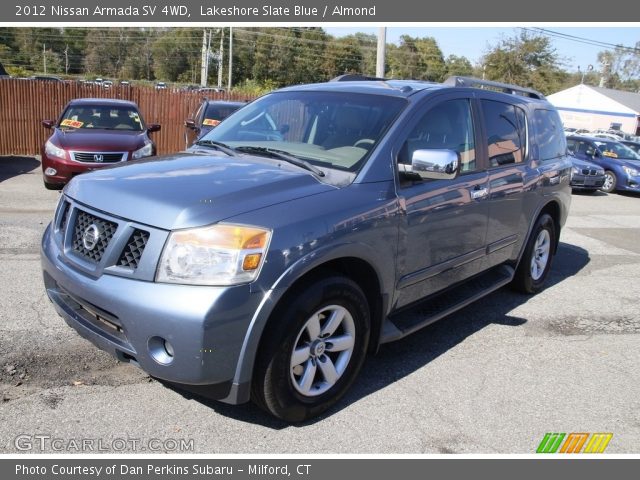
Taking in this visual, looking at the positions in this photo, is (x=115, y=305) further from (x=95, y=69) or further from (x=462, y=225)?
(x=95, y=69)

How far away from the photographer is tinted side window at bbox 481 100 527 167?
183 inches

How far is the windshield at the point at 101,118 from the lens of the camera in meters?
10.8

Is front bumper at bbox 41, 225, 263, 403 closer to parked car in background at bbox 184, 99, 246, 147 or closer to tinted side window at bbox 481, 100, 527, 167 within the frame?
tinted side window at bbox 481, 100, 527, 167

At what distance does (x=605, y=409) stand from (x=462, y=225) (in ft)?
5.01

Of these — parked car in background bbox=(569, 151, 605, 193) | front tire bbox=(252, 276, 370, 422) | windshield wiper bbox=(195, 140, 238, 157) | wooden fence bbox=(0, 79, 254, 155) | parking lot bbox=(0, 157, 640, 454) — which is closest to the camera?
front tire bbox=(252, 276, 370, 422)

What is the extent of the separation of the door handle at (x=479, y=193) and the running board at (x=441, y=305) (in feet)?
2.40

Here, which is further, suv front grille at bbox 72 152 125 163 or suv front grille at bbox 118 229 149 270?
suv front grille at bbox 72 152 125 163

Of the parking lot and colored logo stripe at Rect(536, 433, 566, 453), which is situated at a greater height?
the parking lot

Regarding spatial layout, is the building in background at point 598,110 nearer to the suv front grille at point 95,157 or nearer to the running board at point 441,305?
the suv front grille at point 95,157

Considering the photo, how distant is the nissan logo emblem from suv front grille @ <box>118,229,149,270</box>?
249 mm

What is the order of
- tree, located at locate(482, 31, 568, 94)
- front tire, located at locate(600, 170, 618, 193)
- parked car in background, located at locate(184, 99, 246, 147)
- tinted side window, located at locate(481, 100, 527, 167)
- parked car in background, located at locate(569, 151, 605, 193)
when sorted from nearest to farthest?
tinted side window, located at locate(481, 100, 527, 167) < parked car in background, located at locate(184, 99, 246, 147) < parked car in background, located at locate(569, 151, 605, 193) < front tire, located at locate(600, 170, 618, 193) < tree, located at locate(482, 31, 568, 94)

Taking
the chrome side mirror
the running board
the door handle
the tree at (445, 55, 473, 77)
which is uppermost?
the tree at (445, 55, 473, 77)

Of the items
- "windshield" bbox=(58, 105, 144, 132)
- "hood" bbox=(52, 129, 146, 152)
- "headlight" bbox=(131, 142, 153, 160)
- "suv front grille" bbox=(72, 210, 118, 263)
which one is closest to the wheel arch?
"suv front grille" bbox=(72, 210, 118, 263)

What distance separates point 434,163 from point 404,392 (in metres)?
1.49
